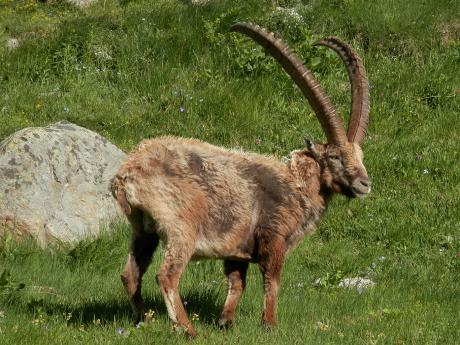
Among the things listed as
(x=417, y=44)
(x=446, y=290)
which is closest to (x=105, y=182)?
(x=446, y=290)

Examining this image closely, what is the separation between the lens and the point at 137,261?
25.5 feet

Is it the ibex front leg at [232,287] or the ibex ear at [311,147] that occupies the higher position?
the ibex ear at [311,147]

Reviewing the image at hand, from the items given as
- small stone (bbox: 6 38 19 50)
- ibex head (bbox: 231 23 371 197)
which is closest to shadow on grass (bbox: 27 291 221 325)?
ibex head (bbox: 231 23 371 197)

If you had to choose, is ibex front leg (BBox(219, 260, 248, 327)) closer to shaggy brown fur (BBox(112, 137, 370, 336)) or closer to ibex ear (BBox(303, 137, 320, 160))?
shaggy brown fur (BBox(112, 137, 370, 336))

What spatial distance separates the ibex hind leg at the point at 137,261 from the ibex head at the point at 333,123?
1.47 meters

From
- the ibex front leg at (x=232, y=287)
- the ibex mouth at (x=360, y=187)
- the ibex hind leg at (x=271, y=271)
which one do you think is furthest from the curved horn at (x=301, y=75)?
the ibex front leg at (x=232, y=287)

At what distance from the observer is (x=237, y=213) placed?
7645 mm

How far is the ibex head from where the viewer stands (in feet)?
25.5

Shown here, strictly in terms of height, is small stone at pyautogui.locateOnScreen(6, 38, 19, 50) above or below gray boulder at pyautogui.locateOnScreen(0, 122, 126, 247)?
above

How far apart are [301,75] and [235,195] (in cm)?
113

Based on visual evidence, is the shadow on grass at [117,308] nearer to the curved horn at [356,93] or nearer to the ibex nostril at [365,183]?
the ibex nostril at [365,183]

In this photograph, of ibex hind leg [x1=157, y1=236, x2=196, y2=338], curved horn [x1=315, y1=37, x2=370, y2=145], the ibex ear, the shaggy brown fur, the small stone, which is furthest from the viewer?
the small stone

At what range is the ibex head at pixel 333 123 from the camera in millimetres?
7766

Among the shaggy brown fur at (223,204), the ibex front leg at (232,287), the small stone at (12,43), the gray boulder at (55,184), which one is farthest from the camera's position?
the small stone at (12,43)
